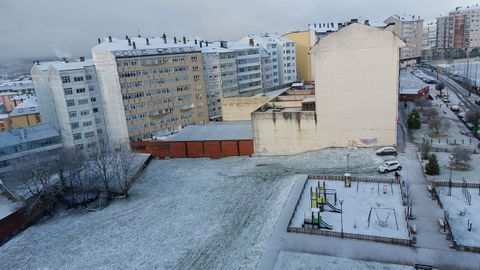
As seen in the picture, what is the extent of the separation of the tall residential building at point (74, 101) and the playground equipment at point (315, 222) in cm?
4509

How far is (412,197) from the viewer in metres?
27.6

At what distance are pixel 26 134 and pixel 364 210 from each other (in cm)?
5255

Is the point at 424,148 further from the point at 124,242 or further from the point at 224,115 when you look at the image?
the point at 224,115

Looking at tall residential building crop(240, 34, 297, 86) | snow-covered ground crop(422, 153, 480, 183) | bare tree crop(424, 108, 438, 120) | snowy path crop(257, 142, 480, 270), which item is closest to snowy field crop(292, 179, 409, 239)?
snowy path crop(257, 142, 480, 270)

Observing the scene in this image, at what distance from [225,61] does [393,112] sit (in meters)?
48.5

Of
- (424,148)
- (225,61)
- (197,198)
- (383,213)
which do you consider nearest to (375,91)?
(424,148)

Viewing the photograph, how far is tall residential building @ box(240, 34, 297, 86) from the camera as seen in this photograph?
99438 mm

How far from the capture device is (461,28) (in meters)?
152

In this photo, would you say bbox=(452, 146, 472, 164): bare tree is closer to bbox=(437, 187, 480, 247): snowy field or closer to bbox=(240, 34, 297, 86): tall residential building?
bbox=(437, 187, 480, 247): snowy field

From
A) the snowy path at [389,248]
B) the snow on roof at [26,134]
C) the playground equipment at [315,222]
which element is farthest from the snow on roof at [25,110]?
the playground equipment at [315,222]

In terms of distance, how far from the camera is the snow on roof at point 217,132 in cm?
4747

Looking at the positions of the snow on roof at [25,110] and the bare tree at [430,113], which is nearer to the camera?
the bare tree at [430,113]

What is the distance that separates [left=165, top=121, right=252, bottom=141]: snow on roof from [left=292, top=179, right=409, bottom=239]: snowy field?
17.8m

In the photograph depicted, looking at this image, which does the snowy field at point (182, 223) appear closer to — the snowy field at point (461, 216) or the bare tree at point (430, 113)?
the snowy field at point (461, 216)
